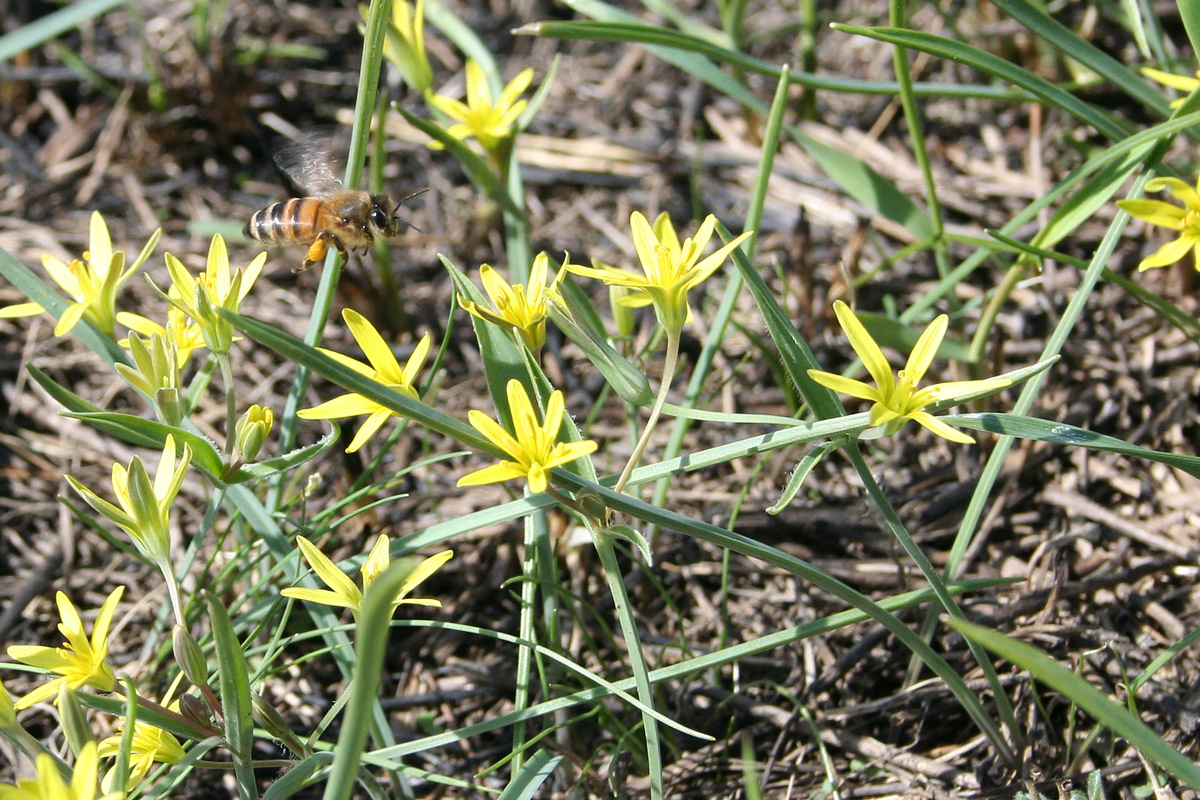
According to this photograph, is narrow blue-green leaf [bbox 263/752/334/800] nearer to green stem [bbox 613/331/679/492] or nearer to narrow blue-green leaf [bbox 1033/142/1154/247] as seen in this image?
green stem [bbox 613/331/679/492]

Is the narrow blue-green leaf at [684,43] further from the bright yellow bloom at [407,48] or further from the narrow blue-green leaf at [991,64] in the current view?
the bright yellow bloom at [407,48]

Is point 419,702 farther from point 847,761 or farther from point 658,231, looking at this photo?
point 658,231

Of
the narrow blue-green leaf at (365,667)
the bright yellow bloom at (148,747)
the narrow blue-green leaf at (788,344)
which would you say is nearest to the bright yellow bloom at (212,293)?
the bright yellow bloom at (148,747)

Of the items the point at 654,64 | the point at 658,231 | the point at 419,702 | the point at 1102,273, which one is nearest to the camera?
the point at 658,231

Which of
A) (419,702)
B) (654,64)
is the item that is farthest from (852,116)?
(419,702)

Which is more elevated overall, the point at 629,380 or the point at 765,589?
the point at 629,380

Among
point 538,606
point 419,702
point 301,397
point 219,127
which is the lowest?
point 419,702
